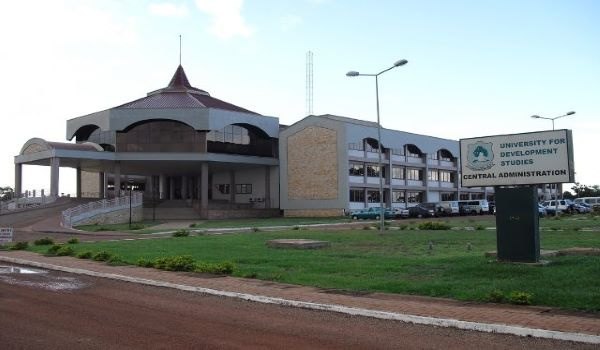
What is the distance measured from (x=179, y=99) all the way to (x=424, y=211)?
30.6m

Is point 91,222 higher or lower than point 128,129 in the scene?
lower

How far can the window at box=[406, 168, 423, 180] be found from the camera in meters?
80.6

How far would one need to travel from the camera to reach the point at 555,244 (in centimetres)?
1989

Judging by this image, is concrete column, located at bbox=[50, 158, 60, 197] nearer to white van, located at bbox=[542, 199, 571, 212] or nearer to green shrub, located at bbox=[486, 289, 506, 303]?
white van, located at bbox=[542, 199, 571, 212]

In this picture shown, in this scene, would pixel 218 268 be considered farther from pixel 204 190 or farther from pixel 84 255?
pixel 204 190

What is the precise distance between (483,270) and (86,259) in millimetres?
12749

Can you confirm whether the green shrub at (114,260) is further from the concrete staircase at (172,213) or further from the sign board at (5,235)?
the concrete staircase at (172,213)

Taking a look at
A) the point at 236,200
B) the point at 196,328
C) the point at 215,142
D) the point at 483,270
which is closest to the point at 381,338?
the point at 196,328

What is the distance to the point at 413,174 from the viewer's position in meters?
82.2

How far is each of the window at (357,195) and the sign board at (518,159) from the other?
53.3 m

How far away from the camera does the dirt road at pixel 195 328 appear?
295 inches

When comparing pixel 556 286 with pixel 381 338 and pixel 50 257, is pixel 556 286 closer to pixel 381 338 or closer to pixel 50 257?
pixel 381 338

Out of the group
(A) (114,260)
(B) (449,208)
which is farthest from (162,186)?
(A) (114,260)

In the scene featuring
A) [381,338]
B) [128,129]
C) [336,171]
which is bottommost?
[381,338]
